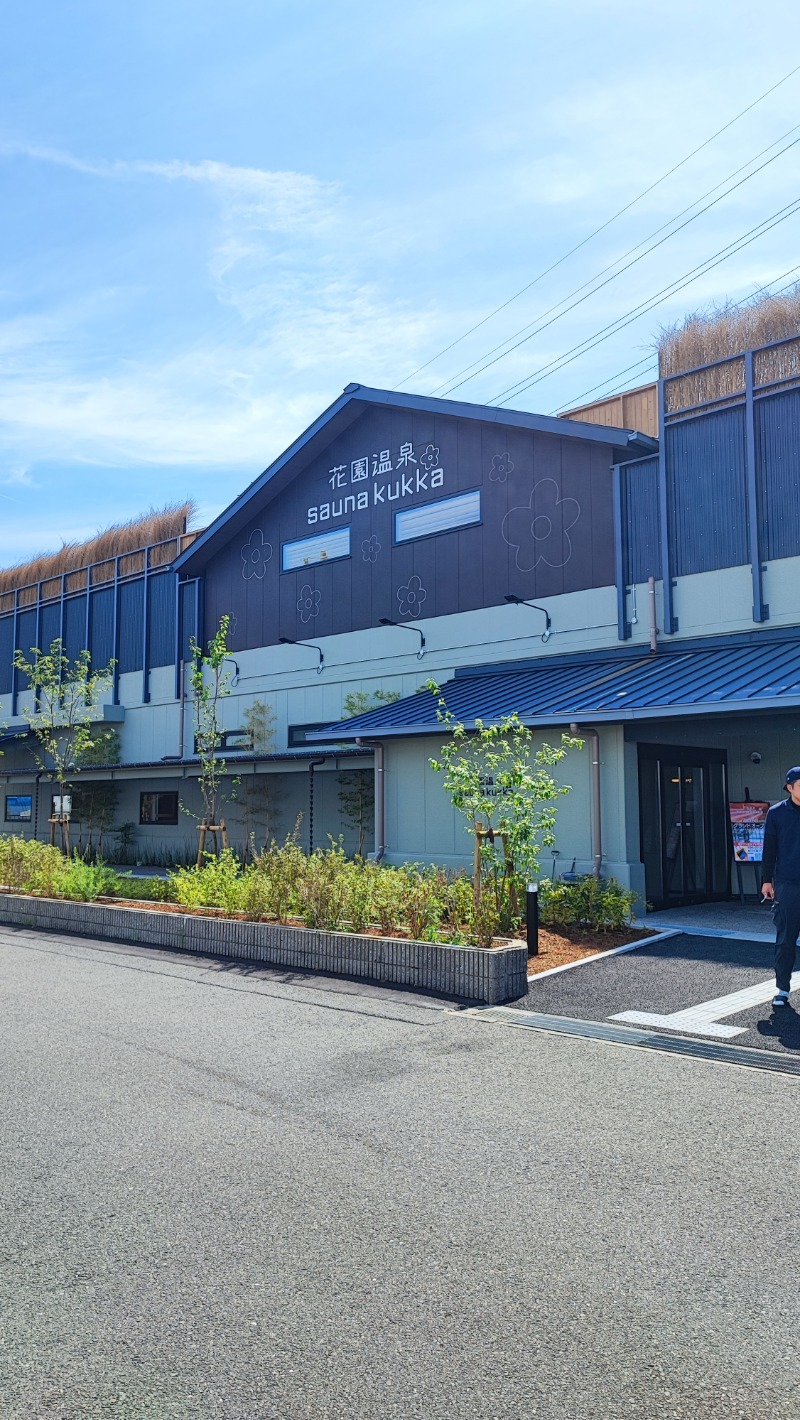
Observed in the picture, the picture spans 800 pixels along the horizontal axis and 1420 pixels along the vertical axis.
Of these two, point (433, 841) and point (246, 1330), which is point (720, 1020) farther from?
point (433, 841)

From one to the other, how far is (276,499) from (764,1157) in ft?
72.3

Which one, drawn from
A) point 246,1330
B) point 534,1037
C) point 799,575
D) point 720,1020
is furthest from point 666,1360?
point 799,575

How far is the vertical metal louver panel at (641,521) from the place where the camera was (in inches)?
687

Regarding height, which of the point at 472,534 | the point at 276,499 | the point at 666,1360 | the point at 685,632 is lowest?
the point at 666,1360

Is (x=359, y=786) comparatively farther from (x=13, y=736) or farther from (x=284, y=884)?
(x=13, y=736)

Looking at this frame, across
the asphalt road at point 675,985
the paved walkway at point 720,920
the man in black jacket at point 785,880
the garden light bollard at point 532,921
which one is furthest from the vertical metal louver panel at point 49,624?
the man in black jacket at point 785,880

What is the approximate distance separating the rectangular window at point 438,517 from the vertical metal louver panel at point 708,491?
449cm

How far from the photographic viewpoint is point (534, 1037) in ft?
26.1

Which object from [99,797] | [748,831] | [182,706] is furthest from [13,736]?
[748,831]

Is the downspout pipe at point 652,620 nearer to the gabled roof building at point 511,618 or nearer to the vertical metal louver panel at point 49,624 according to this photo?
the gabled roof building at point 511,618

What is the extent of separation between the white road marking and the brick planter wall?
42.4 inches

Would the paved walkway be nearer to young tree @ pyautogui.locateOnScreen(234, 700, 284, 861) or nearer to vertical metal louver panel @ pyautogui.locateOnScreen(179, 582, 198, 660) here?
young tree @ pyautogui.locateOnScreen(234, 700, 284, 861)

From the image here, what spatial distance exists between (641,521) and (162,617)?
50.9ft

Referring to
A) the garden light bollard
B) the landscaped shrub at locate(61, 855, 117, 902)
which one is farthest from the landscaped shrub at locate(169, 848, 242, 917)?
the garden light bollard
